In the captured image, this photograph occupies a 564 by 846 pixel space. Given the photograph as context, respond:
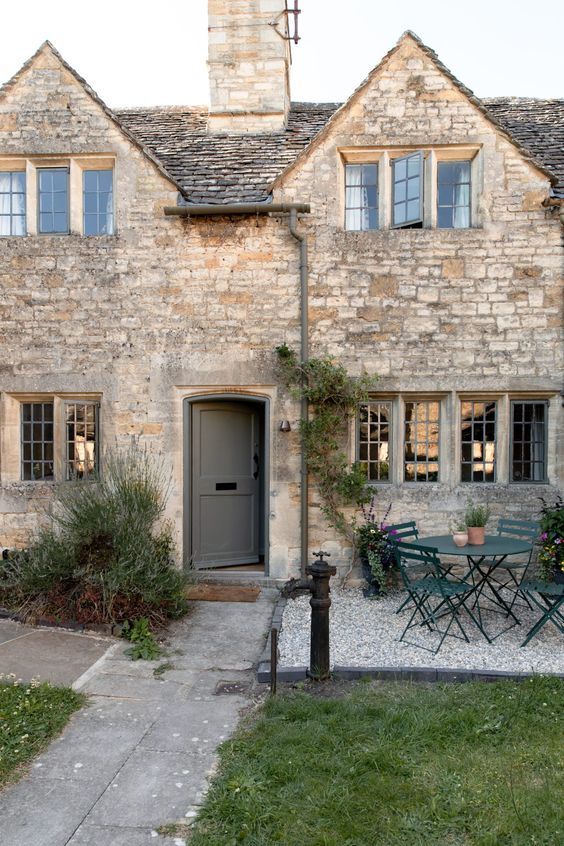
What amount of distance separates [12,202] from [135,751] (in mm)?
7958

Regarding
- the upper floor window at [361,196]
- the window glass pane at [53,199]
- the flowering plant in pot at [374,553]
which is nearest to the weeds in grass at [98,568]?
the flowering plant in pot at [374,553]

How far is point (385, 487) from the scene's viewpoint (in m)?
8.77

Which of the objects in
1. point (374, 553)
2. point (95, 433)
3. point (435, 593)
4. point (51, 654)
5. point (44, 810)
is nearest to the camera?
point (44, 810)

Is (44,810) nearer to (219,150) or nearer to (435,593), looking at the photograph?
(435,593)

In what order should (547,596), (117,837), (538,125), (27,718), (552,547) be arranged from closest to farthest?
(117,837) → (27,718) → (547,596) → (552,547) → (538,125)

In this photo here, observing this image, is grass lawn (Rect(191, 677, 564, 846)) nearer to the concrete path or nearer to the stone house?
the concrete path

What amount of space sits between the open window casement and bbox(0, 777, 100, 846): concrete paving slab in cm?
768

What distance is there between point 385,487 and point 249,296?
128 inches

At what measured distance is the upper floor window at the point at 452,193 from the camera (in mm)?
9000

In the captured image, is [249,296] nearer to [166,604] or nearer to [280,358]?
[280,358]

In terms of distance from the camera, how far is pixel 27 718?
468cm

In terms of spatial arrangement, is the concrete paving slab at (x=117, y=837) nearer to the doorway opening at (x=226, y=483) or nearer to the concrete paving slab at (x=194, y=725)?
the concrete paving slab at (x=194, y=725)

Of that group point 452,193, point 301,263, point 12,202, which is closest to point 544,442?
point 452,193

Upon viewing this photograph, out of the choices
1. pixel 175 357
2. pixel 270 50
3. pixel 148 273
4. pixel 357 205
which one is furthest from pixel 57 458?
pixel 270 50
